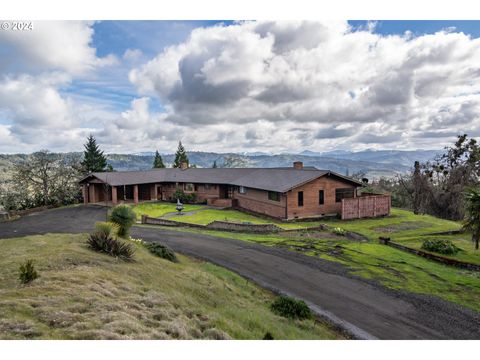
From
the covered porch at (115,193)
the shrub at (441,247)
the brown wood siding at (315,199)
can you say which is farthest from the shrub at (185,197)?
the shrub at (441,247)

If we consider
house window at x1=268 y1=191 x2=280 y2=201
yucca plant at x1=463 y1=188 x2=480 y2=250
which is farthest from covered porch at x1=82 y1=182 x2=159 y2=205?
yucca plant at x1=463 y1=188 x2=480 y2=250

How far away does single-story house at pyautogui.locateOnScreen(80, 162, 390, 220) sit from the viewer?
101 feet

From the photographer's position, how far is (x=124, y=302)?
24.8ft

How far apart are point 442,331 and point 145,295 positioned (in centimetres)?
927

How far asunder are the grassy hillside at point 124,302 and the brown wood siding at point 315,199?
60.5 feet

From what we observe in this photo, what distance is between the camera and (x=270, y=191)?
32281 millimetres

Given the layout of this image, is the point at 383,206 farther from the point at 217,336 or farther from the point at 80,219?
the point at 80,219

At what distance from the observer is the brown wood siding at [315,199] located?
30266mm

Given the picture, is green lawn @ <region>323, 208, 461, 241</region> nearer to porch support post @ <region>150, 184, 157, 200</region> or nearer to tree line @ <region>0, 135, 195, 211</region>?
porch support post @ <region>150, 184, 157, 200</region>

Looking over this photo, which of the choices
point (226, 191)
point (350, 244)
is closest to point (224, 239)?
point (350, 244)

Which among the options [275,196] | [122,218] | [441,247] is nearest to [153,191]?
[275,196]

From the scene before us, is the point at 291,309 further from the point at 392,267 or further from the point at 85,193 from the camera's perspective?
the point at 85,193

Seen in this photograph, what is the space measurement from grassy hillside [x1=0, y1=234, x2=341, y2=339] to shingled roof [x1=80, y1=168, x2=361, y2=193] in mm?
19513

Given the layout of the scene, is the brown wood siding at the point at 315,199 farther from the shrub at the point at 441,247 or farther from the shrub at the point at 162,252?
the shrub at the point at 162,252
